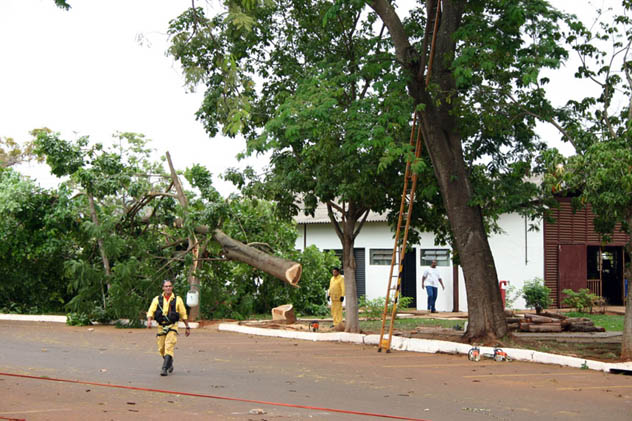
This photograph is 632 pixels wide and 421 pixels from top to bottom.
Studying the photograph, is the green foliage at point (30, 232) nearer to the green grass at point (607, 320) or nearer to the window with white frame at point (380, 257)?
the window with white frame at point (380, 257)

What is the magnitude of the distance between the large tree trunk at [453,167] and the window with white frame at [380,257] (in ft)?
47.3

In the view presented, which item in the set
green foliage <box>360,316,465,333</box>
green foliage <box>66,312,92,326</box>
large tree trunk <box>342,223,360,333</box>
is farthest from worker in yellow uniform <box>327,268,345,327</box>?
green foliage <box>66,312,92,326</box>

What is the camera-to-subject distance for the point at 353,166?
53.3 feet

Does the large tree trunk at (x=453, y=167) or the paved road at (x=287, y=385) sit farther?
the large tree trunk at (x=453, y=167)

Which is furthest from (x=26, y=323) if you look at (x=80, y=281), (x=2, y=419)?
(x=2, y=419)

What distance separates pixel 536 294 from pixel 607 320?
8.80ft

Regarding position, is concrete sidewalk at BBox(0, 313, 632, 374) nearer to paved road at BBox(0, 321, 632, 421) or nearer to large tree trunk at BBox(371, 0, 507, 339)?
paved road at BBox(0, 321, 632, 421)

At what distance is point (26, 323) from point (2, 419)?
15.8 m

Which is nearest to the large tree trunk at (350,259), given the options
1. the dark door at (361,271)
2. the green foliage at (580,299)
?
the green foliage at (580,299)

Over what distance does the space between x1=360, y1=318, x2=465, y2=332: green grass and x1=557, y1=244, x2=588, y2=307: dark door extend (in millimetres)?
6541

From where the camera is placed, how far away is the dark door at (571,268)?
2747cm

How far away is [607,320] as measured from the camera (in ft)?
77.0

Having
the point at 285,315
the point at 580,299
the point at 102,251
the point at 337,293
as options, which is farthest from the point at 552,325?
the point at 102,251

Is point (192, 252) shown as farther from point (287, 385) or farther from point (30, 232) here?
point (287, 385)
